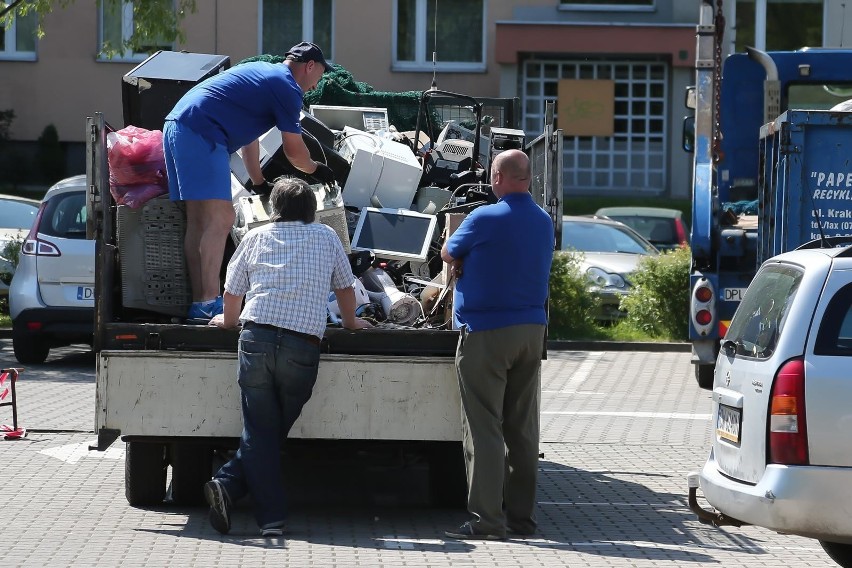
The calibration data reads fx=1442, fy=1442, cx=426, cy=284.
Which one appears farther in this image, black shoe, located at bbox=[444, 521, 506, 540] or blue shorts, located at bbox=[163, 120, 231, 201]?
blue shorts, located at bbox=[163, 120, 231, 201]

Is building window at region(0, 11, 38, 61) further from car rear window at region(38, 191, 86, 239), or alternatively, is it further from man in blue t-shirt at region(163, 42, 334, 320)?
man in blue t-shirt at region(163, 42, 334, 320)

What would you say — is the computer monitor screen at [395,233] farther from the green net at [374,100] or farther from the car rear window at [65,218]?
the car rear window at [65,218]

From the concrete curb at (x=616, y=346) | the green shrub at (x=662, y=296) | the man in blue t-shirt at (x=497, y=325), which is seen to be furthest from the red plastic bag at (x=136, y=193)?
the green shrub at (x=662, y=296)

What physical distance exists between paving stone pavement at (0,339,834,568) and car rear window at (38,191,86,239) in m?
2.32

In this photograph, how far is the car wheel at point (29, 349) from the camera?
45.7 feet

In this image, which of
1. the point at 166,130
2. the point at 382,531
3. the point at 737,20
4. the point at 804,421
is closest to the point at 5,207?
the point at 166,130

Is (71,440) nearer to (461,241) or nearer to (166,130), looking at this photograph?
(166,130)

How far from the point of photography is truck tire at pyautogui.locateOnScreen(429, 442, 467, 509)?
7.57 meters

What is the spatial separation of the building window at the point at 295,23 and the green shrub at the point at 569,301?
1441cm

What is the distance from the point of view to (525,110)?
3047 cm

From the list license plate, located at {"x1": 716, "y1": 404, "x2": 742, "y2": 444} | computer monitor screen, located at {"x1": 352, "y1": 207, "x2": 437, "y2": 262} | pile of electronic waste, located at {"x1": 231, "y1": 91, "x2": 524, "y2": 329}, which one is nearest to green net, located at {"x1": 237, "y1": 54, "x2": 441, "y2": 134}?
pile of electronic waste, located at {"x1": 231, "y1": 91, "x2": 524, "y2": 329}

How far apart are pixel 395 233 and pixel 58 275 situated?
20.1 feet

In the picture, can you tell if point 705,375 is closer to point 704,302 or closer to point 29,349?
Result: point 704,302

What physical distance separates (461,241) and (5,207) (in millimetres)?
12190
